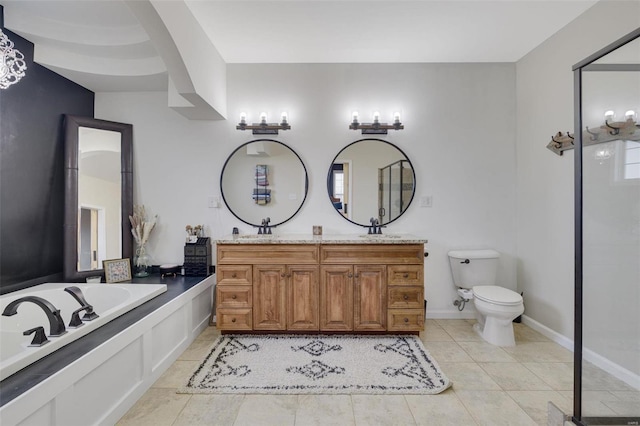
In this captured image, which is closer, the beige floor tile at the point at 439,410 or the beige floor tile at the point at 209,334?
the beige floor tile at the point at 439,410

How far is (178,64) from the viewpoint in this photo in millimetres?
2176

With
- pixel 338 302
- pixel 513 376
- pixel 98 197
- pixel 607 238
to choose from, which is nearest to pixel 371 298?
pixel 338 302

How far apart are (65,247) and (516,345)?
13.5ft

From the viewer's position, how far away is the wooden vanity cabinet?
2.53 m

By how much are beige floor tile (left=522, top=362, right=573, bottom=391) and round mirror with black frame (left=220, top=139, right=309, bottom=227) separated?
2.37 metres

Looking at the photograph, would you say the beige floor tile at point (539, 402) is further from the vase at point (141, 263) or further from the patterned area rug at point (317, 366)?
the vase at point (141, 263)

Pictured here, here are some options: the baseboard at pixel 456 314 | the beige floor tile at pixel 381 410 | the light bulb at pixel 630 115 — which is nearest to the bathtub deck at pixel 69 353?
the beige floor tile at pixel 381 410

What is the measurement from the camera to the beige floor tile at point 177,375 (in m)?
1.93

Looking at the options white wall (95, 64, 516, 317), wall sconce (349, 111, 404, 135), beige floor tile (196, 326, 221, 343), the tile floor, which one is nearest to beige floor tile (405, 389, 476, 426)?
the tile floor

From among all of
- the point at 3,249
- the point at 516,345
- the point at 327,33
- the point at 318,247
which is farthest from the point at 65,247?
the point at 516,345

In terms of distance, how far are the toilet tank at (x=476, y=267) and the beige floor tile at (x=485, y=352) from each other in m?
0.58

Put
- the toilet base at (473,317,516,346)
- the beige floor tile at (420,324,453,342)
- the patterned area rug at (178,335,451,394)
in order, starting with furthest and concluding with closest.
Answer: the beige floor tile at (420,324,453,342) → the toilet base at (473,317,516,346) → the patterned area rug at (178,335,451,394)

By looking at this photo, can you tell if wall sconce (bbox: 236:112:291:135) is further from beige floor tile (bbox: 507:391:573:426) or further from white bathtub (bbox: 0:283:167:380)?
beige floor tile (bbox: 507:391:573:426)

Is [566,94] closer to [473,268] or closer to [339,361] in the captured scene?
[473,268]
